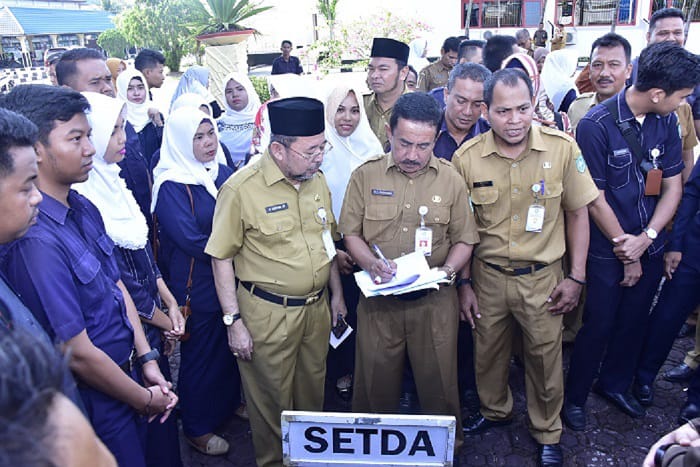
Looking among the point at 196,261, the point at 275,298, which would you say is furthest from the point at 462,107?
the point at 196,261

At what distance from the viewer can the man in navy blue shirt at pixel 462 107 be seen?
129 inches

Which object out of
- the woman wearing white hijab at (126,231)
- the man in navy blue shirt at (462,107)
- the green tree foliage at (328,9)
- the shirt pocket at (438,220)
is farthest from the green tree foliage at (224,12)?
the shirt pocket at (438,220)

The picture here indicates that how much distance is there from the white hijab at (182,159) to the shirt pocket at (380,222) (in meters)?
0.92

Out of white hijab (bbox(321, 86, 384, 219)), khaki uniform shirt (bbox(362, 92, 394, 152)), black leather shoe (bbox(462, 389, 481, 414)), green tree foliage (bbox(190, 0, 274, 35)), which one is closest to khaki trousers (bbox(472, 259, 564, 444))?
black leather shoe (bbox(462, 389, 481, 414))

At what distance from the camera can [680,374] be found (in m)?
3.67

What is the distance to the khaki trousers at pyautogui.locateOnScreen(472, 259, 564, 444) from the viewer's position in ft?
9.23

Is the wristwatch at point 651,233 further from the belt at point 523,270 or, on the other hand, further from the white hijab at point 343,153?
the white hijab at point 343,153

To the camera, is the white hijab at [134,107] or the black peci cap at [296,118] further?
the white hijab at [134,107]

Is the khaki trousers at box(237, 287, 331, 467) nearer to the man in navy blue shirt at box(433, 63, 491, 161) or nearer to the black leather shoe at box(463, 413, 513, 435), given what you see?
the black leather shoe at box(463, 413, 513, 435)

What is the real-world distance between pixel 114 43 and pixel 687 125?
100 ft

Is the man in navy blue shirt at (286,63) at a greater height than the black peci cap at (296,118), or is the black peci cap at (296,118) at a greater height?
the man in navy blue shirt at (286,63)

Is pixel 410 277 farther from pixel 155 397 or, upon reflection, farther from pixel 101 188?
pixel 101 188

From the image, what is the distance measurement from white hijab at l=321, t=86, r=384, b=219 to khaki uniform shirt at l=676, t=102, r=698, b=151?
1.99 meters

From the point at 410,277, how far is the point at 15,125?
1.70m
